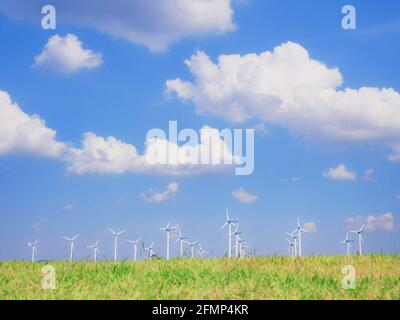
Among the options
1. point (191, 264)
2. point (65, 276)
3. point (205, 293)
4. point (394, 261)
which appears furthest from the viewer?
point (394, 261)

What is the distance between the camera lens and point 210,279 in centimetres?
1638

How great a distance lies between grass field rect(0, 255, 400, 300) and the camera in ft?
46.9

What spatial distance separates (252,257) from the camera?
2102 centimetres

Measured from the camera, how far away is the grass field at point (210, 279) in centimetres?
1430

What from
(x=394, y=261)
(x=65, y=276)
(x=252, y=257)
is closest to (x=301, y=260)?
(x=252, y=257)
